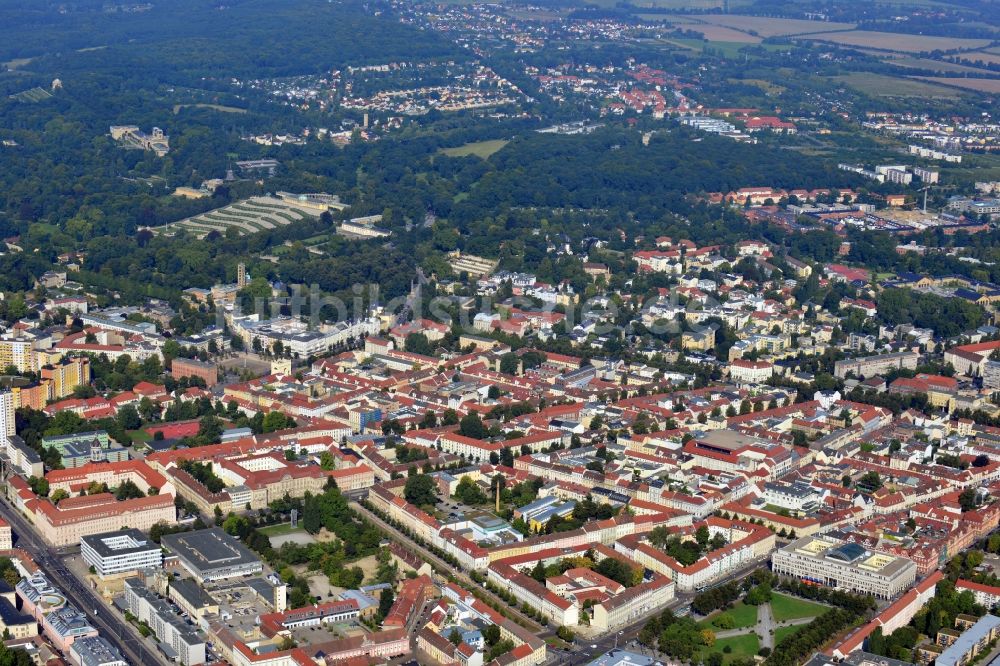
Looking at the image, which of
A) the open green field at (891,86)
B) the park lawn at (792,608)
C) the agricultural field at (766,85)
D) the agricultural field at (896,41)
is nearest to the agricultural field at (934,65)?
the agricultural field at (896,41)

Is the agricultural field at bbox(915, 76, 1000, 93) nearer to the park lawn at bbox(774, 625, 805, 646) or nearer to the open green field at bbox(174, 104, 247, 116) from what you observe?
the open green field at bbox(174, 104, 247, 116)

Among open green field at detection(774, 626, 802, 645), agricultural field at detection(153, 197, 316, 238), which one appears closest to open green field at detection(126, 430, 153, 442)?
open green field at detection(774, 626, 802, 645)

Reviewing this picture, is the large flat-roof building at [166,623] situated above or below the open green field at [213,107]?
above

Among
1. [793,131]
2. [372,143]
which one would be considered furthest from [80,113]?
[793,131]

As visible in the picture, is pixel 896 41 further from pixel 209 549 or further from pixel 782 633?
pixel 209 549

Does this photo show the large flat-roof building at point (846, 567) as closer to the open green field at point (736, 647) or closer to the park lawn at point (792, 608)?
the park lawn at point (792, 608)

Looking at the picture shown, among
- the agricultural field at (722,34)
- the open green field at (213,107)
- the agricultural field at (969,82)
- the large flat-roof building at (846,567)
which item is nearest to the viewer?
the large flat-roof building at (846,567)
